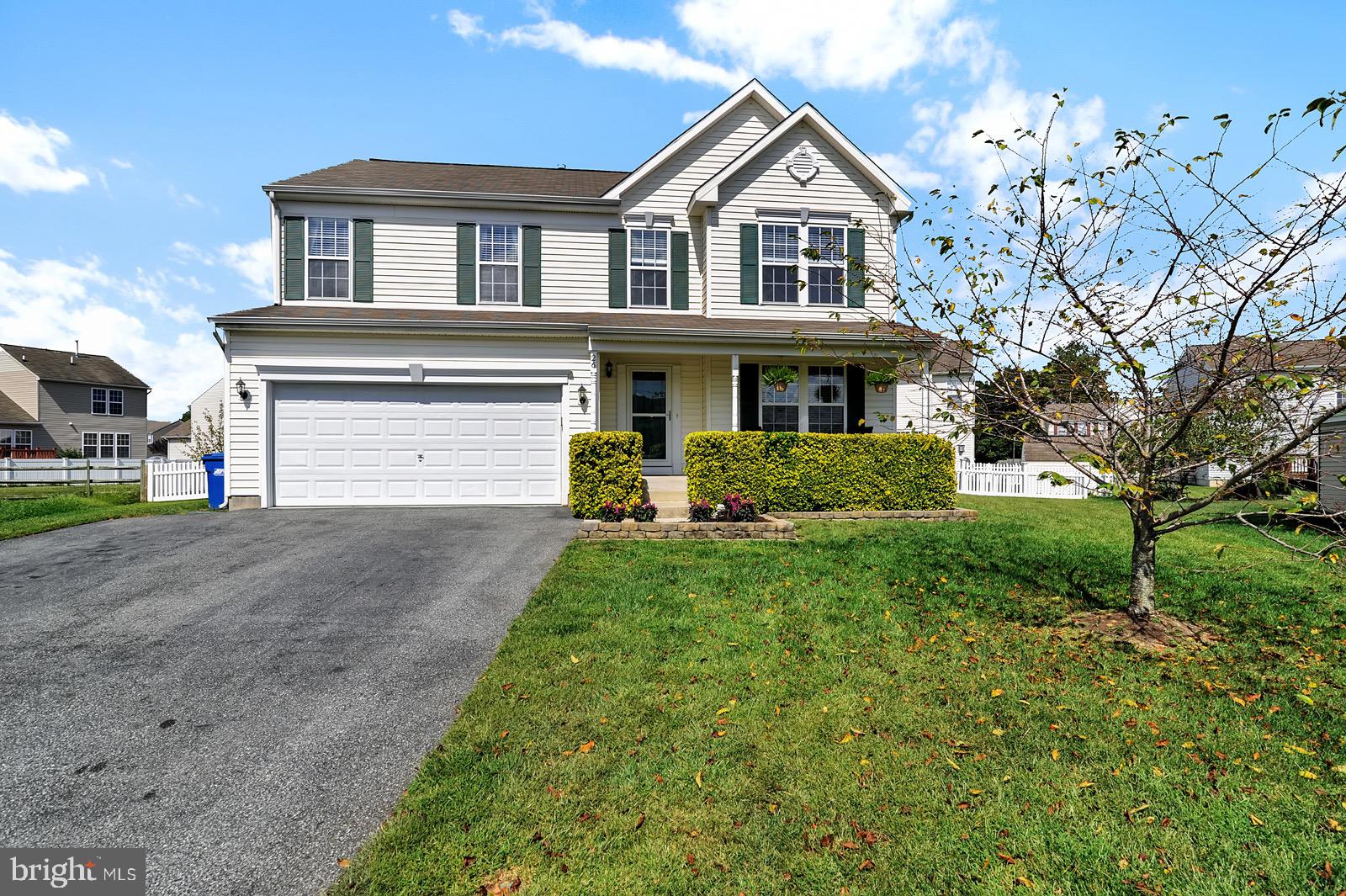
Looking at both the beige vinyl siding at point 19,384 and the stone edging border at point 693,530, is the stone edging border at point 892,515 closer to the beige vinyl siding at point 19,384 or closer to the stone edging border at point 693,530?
the stone edging border at point 693,530

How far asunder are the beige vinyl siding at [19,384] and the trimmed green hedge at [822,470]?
41325 mm

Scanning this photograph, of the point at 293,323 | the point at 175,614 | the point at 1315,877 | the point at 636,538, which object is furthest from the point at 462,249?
the point at 1315,877

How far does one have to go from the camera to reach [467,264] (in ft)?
44.0

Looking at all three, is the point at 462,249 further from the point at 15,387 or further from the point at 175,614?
the point at 15,387

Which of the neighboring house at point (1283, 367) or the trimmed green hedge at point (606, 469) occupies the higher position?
the neighboring house at point (1283, 367)

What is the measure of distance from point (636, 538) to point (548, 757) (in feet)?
17.9

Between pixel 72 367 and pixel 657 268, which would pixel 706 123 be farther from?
pixel 72 367

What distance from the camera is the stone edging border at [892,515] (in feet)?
34.8

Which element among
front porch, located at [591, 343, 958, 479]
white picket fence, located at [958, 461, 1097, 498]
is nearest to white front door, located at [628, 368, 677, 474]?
front porch, located at [591, 343, 958, 479]

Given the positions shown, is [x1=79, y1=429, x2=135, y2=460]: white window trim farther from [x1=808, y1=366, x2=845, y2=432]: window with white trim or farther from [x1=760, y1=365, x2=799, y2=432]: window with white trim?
[x1=808, y1=366, x2=845, y2=432]: window with white trim

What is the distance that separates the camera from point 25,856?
2.53m

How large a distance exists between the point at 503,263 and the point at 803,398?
7007 mm

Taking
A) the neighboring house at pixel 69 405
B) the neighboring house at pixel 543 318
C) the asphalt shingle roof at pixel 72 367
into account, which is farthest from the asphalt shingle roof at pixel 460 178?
the asphalt shingle roof at pixel 72 367

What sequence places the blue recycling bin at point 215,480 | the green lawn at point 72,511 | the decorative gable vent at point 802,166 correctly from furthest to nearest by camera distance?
1. the decorative gable vent at point 802,166
2. the blue recycling bin at point 215,480
3. the green lawn at point 72,511
